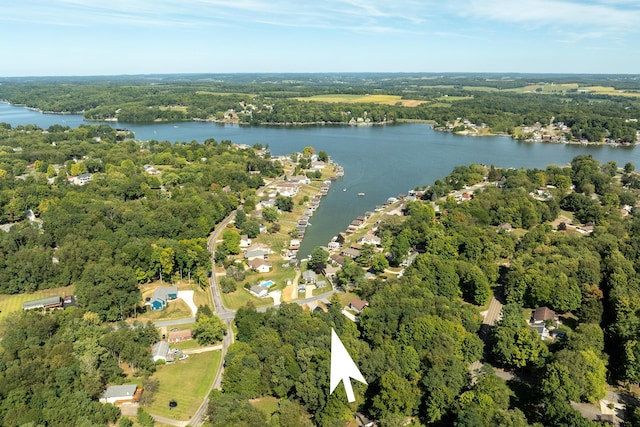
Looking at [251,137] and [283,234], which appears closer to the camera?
[283,234]

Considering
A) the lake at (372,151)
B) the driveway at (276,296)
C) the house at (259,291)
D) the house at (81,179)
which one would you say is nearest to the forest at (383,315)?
the driveway at (276,296)

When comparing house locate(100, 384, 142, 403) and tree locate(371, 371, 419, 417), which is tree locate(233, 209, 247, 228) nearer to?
house locate(100, 384, 142, 403)

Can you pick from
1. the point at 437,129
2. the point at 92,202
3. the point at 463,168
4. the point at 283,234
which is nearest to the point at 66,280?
the point at 92,202

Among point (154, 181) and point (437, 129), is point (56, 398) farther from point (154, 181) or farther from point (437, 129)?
point (437, 129)

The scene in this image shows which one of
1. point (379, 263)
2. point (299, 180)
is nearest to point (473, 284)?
point (379, 263)

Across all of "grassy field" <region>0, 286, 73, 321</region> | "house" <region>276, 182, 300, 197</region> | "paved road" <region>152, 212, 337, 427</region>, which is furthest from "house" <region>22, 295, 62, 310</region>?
"house" <region>276, 182, 300, 197</region>

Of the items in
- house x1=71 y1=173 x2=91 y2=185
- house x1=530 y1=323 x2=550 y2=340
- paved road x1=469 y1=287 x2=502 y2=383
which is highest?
house x1=71 y1=173 x2=91 y2=185
